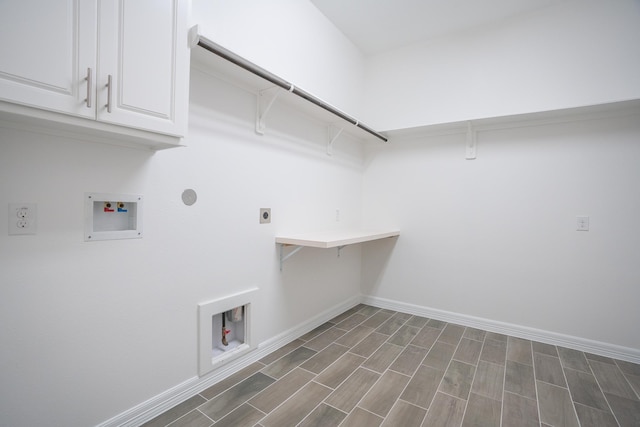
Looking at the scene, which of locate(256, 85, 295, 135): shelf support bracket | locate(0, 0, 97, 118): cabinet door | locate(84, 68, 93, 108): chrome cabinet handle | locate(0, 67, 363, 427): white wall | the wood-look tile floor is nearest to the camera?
locate(0, 0, 97, 118): cabinet door

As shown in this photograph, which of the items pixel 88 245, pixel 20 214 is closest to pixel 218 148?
pixel 88 245

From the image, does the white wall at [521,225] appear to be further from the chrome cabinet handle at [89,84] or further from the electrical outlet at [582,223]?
the chrome cabinet handle at [89,84]

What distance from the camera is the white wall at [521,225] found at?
241 centimetres

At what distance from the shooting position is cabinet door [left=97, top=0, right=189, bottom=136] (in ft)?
3.73

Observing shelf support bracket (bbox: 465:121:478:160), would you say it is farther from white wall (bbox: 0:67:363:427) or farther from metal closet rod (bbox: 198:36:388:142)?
white wall (bbox: 0:67:363:427)

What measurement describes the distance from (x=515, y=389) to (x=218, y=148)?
8.07ft

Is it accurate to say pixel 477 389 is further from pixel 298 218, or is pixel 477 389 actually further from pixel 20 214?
pixel 20 214

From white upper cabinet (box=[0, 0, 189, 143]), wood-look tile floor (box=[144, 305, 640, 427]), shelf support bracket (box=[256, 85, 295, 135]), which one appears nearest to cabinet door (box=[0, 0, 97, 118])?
white upper cabinet (box=[0, 0, 189, 143])

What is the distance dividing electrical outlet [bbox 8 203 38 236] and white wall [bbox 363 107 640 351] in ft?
9.65

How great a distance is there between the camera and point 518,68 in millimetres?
2645

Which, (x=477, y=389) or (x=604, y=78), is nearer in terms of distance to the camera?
(x=477, y=389)

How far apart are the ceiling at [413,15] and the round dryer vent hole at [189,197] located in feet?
6.56

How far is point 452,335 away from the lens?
2.75 metres

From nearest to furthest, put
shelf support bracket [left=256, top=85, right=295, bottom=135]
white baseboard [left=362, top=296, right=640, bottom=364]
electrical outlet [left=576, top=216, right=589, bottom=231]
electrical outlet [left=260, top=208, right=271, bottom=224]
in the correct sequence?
shelf support bracket [left=256, top=85, right=295, bottom=135]
electrical outlet [left=260, top=208, right=271, bottom=224]
white baseboard [left=362, top=296, right=640, bottom=364]
electrical outlet [left=576, top=216, right=589, bottom=231]
